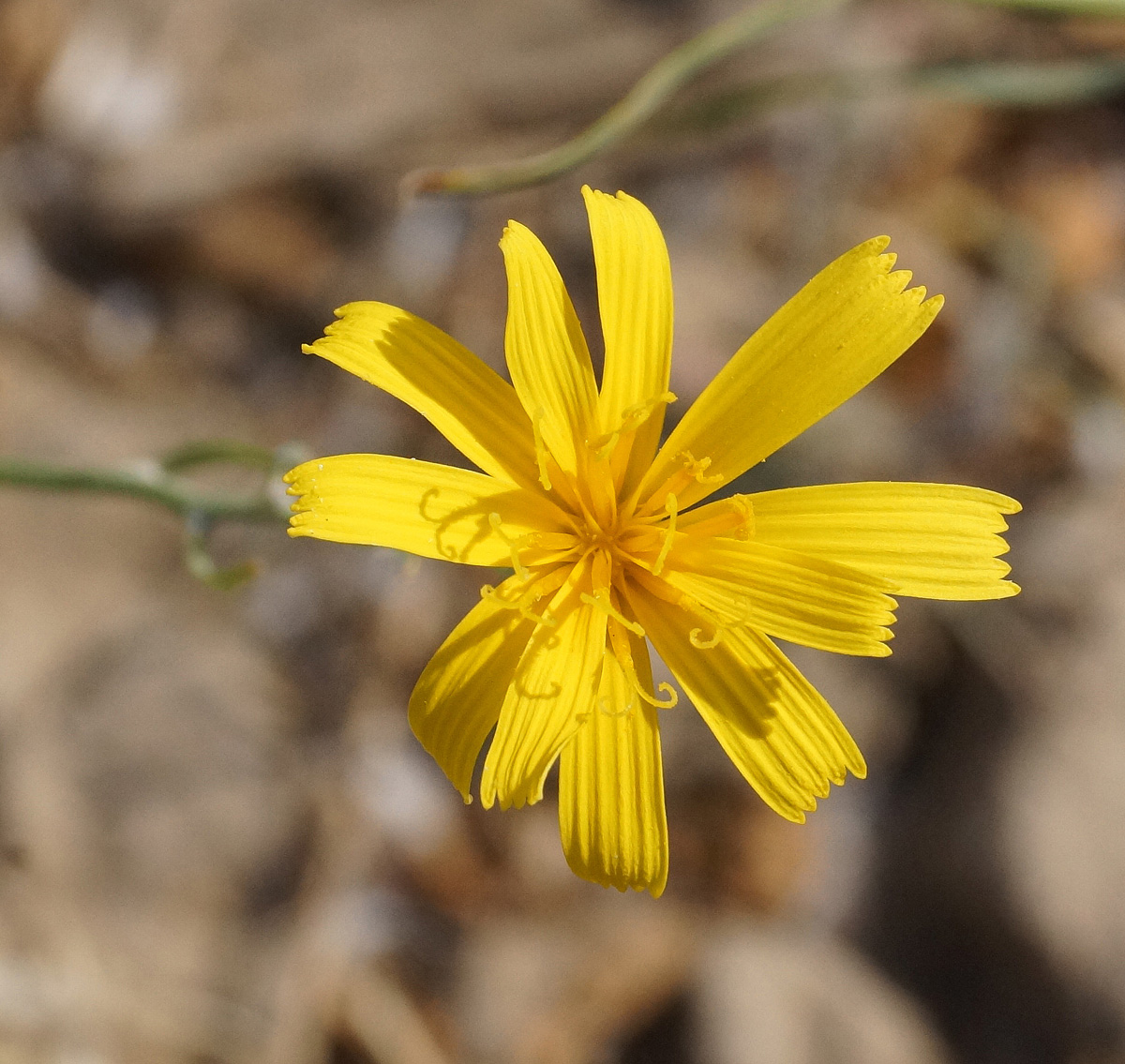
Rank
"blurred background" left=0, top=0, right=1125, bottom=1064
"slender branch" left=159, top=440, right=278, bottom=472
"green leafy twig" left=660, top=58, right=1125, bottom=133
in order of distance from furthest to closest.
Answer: "blurred background" left=0, top=0, right=1125, bottom=1064 < "green leafy twig" left=660, top=58, right=1125, bottom=133 < "slender branch" left=159, top=440, right=278, bottom=472

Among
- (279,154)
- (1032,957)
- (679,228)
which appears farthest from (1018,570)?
(279,154)

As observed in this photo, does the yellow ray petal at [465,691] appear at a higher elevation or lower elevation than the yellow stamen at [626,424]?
lower

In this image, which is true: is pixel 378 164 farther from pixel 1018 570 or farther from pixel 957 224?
pixel 1018 570

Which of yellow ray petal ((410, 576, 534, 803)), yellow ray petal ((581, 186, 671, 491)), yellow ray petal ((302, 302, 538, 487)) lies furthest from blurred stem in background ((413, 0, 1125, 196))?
yellow ray petal ((410, 576, 534, 803))

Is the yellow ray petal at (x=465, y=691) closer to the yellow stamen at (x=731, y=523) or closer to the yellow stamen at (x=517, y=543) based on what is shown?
the yellow stamen at (x=517, y=543)

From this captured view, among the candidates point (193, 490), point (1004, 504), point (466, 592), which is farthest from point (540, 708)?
point (466, 592)

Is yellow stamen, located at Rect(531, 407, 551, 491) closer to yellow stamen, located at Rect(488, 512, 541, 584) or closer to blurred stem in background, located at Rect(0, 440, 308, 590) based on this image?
yellow stamen, located at Rect(488, 512, 541, 584)

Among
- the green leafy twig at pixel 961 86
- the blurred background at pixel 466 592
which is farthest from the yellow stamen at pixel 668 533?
the blurred background at pixel 466 592
